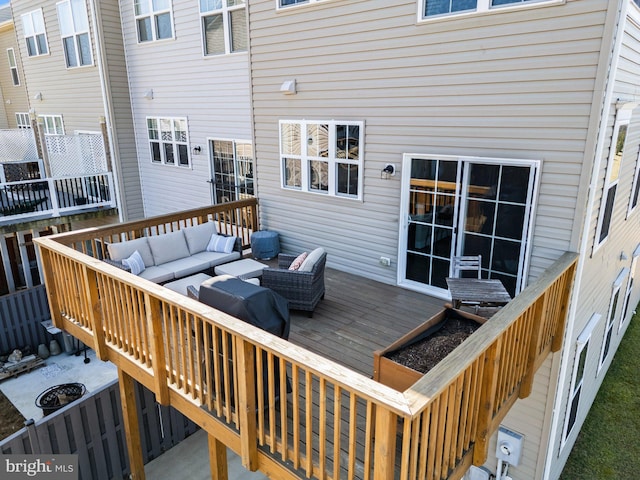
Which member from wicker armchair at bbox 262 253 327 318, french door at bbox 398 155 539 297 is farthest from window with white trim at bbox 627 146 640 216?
wicker armchair at bbox 262 253 327 318

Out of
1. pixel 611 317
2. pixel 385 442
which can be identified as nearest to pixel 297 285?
pixel 385 442

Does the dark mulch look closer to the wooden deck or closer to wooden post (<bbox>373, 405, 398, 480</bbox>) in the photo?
the wooden deck

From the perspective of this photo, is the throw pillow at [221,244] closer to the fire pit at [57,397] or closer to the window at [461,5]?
the fire pit at [57,397]

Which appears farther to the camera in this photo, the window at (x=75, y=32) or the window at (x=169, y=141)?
the window at (x=75, y=32)

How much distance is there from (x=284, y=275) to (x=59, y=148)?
28.9 feet

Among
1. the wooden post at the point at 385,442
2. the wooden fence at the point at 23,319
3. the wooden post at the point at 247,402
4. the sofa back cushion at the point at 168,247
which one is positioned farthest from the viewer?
the wooden fence at the point at 23,319

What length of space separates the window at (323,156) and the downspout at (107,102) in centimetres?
635

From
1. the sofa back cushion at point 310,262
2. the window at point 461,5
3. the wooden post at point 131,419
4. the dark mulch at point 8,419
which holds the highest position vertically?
the window at point 461,5

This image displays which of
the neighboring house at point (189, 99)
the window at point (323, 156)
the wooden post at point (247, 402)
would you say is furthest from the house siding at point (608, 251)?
the neighboring house at point (189, 99)

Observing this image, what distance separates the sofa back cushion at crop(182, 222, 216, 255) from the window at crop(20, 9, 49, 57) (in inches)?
390

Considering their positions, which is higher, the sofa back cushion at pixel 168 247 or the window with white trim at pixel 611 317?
the sofa back cushion at pixel 168 247

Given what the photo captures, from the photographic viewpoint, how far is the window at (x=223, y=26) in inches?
331

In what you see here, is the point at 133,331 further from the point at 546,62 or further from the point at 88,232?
the point at 546,62

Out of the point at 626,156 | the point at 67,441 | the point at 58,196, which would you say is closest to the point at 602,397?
the point at 626,156
